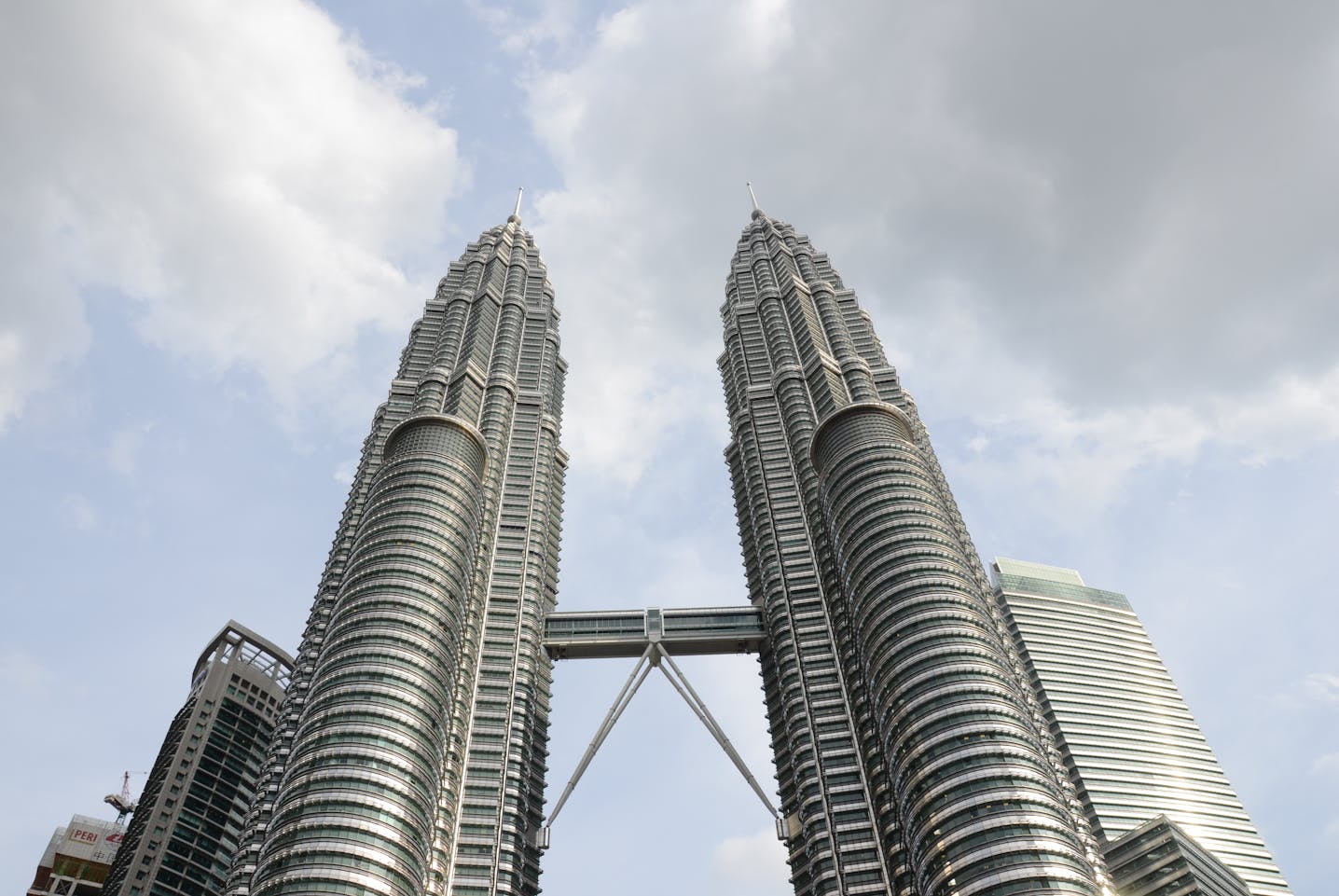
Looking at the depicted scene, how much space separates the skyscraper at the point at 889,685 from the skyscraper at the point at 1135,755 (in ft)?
146

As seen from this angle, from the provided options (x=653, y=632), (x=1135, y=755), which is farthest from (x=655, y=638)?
(x=1135, y=755)

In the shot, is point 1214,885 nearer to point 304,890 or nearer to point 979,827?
point 979,827

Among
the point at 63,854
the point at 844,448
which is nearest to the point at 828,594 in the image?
the point at 844,448

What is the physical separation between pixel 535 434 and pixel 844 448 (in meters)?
61.1

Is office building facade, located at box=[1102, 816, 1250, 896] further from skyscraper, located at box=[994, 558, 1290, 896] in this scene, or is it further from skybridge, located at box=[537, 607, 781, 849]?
skybridge, located at box=[537, 607, 781, 849]

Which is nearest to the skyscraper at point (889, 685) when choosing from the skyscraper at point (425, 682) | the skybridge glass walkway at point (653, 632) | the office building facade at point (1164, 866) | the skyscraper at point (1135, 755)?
the skybridge glass walkway at point (653, 632)

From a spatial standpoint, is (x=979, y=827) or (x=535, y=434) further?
(x=535, y=434)

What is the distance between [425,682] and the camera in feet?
409

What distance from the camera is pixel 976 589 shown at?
135250 millimetres

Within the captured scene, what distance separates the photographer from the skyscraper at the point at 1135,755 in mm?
169000

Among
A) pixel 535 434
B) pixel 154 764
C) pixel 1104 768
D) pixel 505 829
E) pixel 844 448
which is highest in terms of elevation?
pixel 535 434

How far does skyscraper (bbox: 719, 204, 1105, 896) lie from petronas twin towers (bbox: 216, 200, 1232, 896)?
1.02 feet

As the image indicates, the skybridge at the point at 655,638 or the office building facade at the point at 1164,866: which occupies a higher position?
the skybridge at the point at 655,638

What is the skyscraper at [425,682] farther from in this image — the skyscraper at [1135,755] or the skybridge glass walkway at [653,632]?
the skyscraper at [1135,755]
